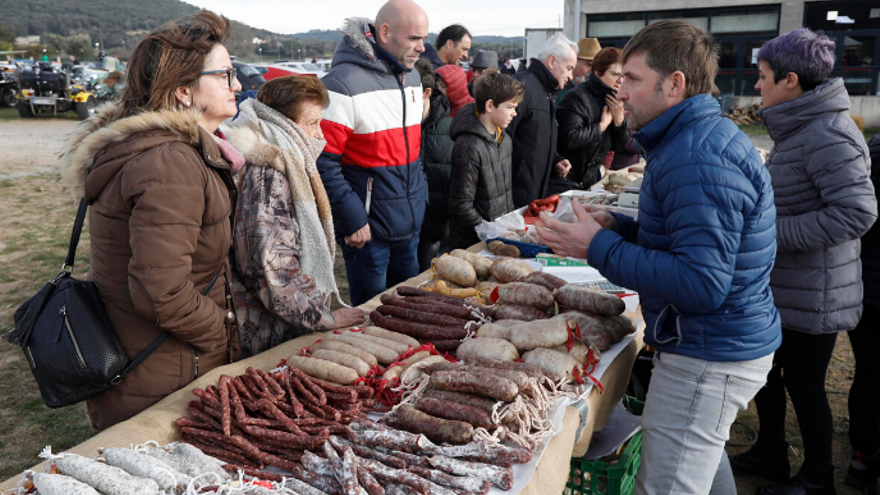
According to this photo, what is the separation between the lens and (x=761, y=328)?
255 centimetres

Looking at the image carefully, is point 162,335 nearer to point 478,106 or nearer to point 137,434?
point 137,434

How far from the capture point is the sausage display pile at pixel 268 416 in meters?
2.21

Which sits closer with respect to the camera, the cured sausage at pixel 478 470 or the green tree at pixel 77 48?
the cured sausage at pixel 478 470

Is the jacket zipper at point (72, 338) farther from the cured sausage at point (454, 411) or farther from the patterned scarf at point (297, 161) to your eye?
the cured sausage at point (454, 411)

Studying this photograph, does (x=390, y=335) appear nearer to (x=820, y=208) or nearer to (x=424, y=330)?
(x=424, y=330)

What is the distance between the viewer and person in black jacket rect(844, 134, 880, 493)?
3756 mm

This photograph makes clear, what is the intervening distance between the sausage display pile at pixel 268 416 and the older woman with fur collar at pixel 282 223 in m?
0.53

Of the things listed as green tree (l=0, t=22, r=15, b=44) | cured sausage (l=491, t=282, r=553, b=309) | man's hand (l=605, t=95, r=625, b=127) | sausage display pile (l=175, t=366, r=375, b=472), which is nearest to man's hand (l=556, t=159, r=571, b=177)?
man's hand (l=605, t=95, r=625, b=127)

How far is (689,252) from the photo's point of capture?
2.23 metres

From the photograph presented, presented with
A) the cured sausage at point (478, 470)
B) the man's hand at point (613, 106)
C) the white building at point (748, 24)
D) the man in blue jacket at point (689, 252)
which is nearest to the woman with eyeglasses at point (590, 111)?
the man's hand at point (613, 106)

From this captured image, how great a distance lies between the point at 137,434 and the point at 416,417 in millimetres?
1063

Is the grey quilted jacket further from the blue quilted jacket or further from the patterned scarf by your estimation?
the patterned scarf

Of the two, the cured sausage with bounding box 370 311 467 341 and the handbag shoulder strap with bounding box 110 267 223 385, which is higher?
the handbag shoulder strap with bounding box 110 267 223 385

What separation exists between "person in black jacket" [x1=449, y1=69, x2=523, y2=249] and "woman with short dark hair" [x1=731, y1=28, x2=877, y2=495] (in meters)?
1.99
